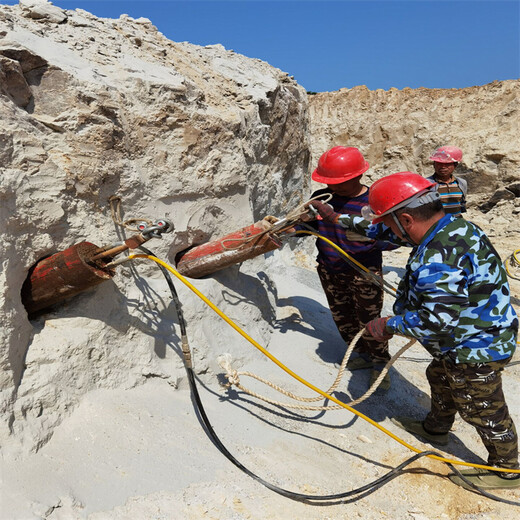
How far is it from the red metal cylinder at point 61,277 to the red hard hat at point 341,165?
1.75m

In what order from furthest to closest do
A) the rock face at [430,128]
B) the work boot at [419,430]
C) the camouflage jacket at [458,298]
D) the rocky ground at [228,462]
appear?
the rock face at [430,128] < the work boot at [419,430] < the camouflage jacket at [458,298] < the rocky ground at [228,462]

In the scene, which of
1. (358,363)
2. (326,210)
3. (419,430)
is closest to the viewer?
(419,430)

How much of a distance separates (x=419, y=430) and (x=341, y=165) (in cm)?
195

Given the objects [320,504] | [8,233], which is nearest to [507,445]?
[320,504]

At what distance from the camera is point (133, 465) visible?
6.63 ft

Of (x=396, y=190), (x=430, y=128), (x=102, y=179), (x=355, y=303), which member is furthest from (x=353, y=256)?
(x=430, y=128)

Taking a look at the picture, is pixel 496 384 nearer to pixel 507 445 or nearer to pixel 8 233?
pixel 507 445

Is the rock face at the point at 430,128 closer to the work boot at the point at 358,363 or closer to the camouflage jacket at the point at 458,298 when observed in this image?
the work boot at the point at 358,363

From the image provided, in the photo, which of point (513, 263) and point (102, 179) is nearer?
point (102, 179)

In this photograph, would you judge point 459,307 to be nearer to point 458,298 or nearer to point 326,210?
point 458,298

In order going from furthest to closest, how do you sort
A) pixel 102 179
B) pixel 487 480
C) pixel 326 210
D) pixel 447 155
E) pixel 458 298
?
1. pixel 447 155
2. pixel 326 210
3. pixel 102 179
4. pixel 487 480
5. pixel 458 298

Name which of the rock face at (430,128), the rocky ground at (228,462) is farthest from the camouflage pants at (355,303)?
the rock face at (430,128)

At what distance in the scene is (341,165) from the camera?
3.04 meters

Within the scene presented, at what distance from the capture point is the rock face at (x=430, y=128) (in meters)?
11.4
